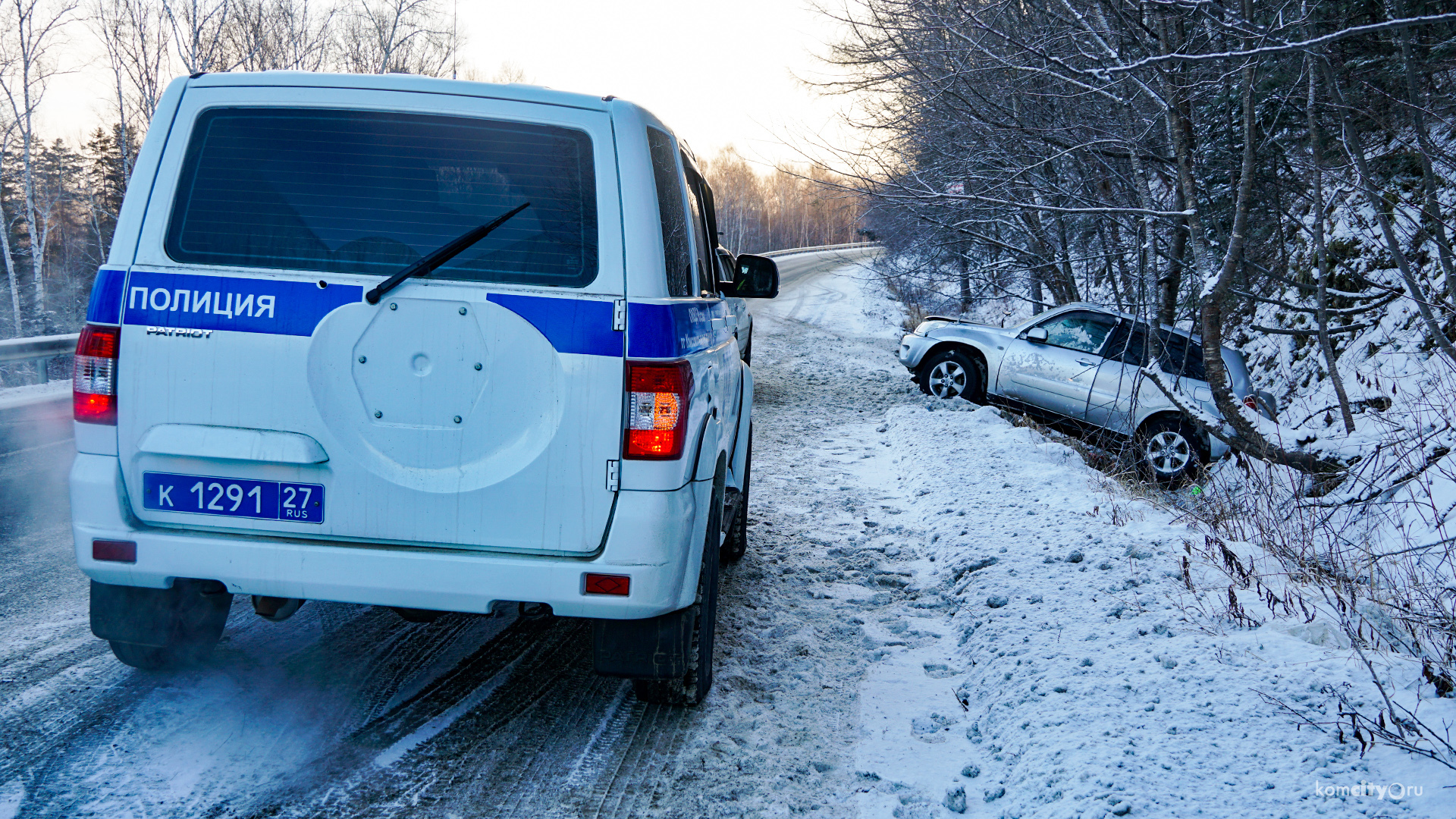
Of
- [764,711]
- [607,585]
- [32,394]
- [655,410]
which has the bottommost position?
[32,394]

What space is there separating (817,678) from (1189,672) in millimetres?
1446

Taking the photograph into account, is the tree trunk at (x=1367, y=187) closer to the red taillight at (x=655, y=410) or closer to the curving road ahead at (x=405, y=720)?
the curving road ahead at (x=405, y=720)

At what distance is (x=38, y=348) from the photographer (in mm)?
10992

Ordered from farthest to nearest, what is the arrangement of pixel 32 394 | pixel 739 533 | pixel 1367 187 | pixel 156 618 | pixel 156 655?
pixel 32 394 < pixel 1367 187 < pixel 739 533 < pixel 156 655 < pixel 156 618

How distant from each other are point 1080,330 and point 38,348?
1271cm

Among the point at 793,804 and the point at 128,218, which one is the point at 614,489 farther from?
the point at 128,218

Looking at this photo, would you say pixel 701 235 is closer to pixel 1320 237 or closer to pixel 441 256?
pixel 441 256

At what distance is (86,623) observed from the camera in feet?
12.8

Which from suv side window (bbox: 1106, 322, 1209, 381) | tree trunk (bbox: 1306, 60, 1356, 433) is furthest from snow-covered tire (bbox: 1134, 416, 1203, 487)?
tree trunk (bbox: 1306, 60, 1356, 433)

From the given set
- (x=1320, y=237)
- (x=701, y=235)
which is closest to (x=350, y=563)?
(x=701, y=235)

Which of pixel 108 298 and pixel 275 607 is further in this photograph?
pixel 275 607

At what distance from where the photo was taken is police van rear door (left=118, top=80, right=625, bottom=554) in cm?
265

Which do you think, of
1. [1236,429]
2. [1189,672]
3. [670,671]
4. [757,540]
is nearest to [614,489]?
[670,671]

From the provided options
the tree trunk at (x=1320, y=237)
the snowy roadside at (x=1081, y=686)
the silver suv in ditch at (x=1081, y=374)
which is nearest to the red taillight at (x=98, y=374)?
the snowy roadside at (x=1081, y=686)
